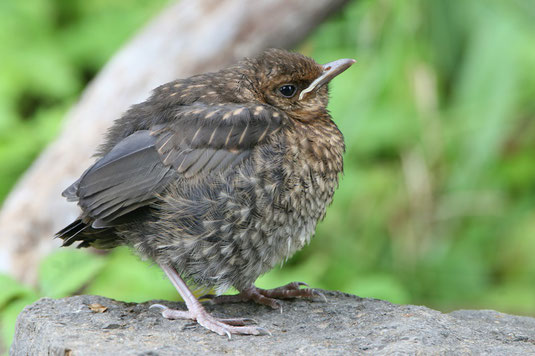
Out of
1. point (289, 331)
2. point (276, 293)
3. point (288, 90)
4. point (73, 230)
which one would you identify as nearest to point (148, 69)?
point (288, 90)

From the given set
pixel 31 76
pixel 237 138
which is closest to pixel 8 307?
pixel 237 138

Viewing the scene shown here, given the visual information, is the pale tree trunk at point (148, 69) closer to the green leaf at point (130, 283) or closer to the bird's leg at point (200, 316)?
the green leaf at point (130, 283)

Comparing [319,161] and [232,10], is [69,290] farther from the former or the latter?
[232,10]

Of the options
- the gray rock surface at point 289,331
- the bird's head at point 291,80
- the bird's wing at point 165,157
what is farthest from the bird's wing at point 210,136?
the gray rock surface at point 289,331

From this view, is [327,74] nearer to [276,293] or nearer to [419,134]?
[276,293]

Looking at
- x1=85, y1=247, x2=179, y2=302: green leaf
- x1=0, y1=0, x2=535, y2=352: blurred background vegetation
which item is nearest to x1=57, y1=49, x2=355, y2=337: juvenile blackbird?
x1=85, y1=247, x2=179, y2=302: green leaf
